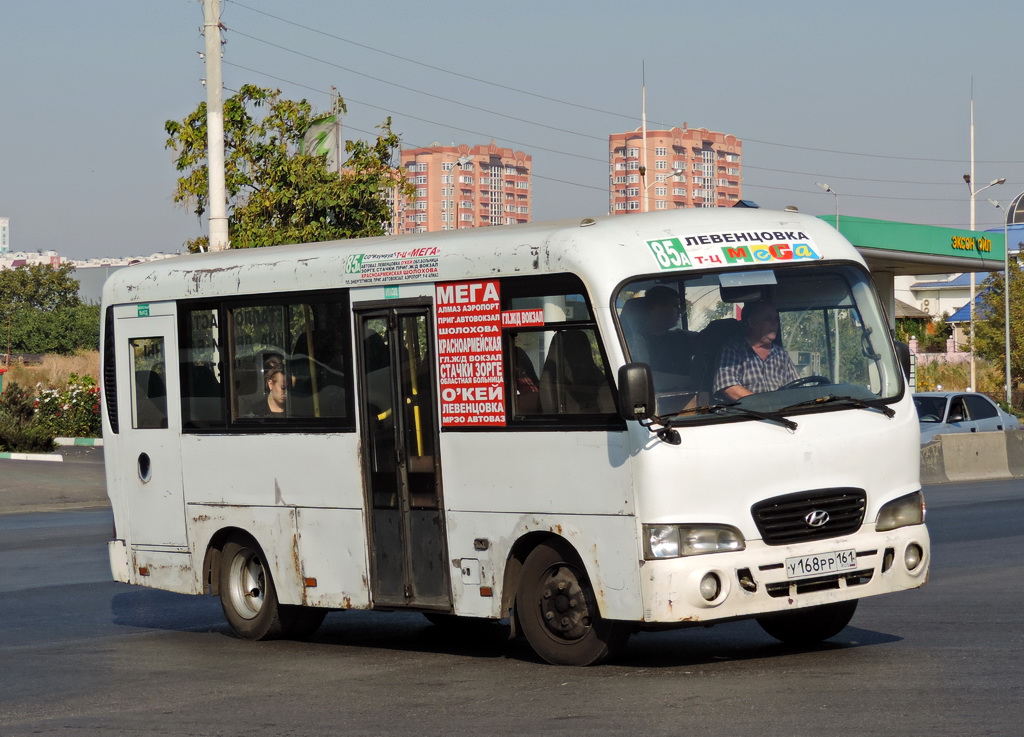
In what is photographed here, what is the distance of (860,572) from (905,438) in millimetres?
821

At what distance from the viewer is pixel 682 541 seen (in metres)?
8.23

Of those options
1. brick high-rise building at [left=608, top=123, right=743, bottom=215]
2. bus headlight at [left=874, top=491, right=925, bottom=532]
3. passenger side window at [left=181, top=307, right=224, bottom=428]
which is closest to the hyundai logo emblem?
bus headlight at [left=874, top=491, right=925, bottom=532]

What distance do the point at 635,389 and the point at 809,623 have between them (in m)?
2.29

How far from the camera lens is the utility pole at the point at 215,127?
21.1 meters

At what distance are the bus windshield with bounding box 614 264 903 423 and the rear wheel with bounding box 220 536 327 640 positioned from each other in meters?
3.64

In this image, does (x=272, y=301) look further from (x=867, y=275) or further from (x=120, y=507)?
(x=867, y=275)

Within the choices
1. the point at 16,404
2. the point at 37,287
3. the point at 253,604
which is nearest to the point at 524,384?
the point at 253,604

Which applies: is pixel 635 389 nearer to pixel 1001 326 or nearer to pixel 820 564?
pixel 820 564

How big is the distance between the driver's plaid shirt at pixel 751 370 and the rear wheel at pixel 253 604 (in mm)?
3772

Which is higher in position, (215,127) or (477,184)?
(477,184)

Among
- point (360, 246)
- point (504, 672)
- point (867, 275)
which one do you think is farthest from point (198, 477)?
point (867, 275)

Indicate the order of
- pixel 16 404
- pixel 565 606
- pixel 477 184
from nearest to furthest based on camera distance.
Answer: pixel 565 606
pixel 16 404
pixel 477 184

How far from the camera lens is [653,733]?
686 cm

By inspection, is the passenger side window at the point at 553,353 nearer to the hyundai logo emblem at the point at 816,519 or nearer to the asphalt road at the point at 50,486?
the hyundai logo emblem at the point at 816,519
